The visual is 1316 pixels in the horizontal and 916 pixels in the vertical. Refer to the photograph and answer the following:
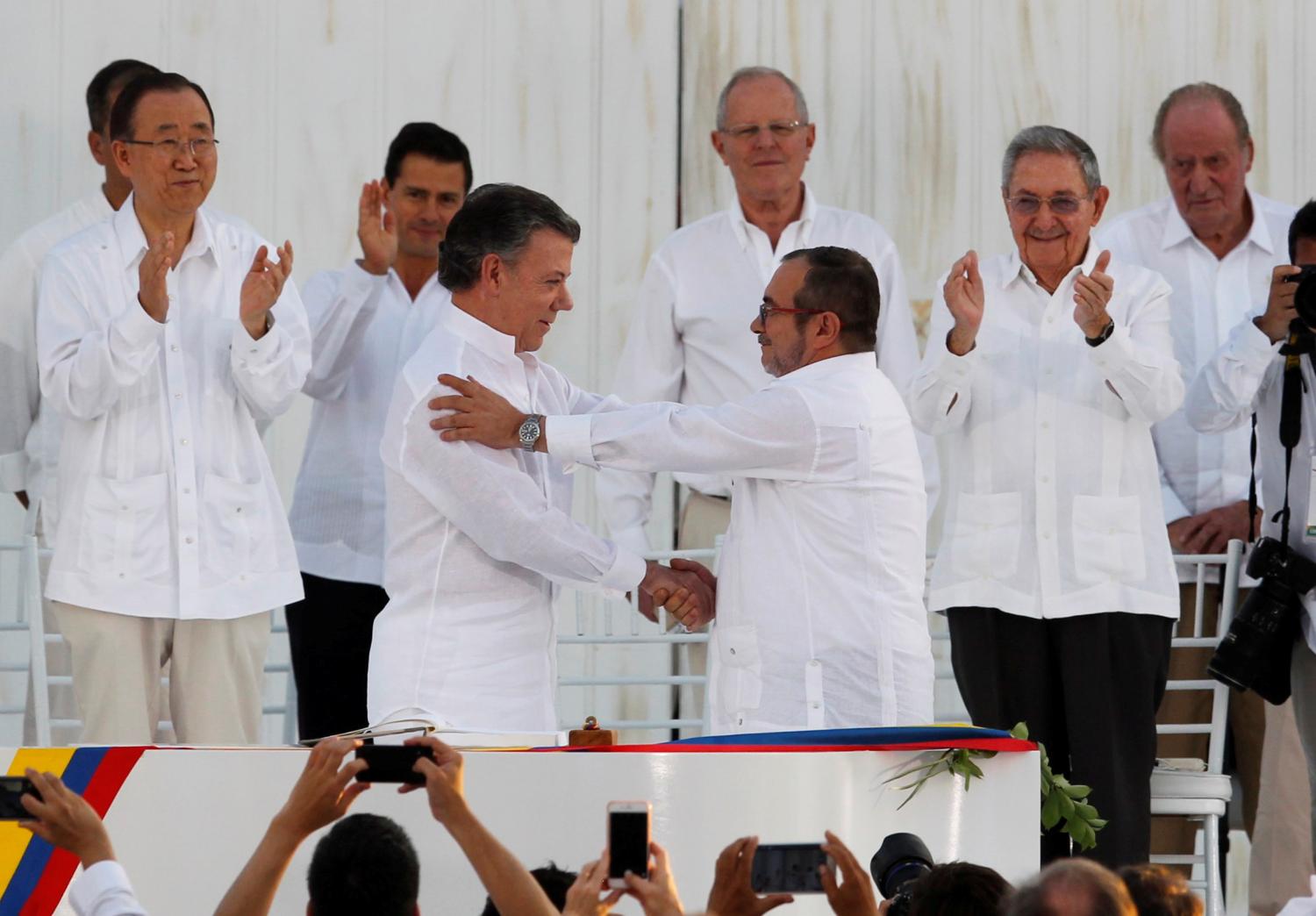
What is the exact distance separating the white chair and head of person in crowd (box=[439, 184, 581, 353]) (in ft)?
6.38

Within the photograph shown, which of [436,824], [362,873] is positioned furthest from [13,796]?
[436,824]

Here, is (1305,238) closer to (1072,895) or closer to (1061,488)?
(1061,488)

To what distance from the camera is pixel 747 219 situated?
5734 mm

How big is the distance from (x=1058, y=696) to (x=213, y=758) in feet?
7.56

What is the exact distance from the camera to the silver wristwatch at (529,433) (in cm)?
409

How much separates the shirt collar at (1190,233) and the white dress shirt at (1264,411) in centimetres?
58

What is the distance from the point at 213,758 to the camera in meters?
3.38

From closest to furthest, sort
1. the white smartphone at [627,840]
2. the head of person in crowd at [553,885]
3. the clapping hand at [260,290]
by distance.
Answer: the white smartphone at [627,840] < the head of person in crowd at [553,885] < the clapping hand at [260,290]

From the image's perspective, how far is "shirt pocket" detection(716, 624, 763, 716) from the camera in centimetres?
400

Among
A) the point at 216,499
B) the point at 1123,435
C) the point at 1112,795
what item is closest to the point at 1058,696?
the point at 1112,795

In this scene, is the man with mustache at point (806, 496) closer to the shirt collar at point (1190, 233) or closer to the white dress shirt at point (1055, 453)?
the white dress shirt at point (1055, 453)

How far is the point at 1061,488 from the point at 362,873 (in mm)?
2506

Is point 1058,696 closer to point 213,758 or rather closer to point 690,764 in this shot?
point 690,764

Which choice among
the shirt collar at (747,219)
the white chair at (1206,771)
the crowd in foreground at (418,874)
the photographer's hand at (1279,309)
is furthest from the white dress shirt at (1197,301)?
the crowd in foreground at (418,874)
